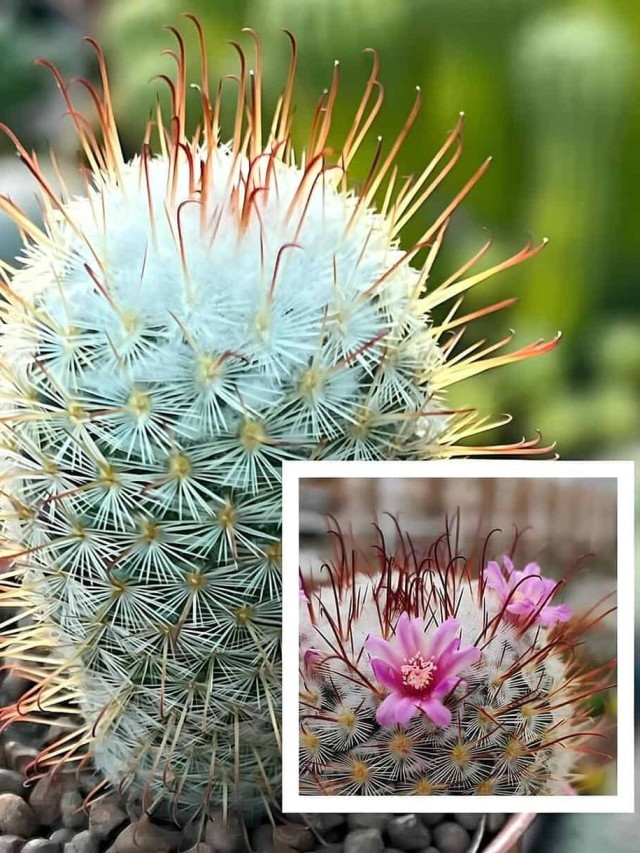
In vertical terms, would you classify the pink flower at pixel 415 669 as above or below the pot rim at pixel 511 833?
above

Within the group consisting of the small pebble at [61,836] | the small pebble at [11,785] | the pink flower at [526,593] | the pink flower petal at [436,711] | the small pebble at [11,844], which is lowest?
the small pebble at [11,844]

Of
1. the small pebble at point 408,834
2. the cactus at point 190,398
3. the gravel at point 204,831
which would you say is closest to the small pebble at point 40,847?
the gravel at point 204,831

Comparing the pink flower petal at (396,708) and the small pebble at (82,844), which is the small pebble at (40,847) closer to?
the small pebble at (82,844)

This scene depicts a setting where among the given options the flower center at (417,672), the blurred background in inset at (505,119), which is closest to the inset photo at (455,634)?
the flower center at (417,672)

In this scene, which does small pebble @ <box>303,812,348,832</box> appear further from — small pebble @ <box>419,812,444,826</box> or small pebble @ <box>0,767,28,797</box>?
small pebble @ <box>0,767,28,797</box>

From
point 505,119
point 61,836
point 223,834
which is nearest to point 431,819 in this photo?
point 223,834

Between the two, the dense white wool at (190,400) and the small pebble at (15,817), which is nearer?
the dense white wool at (190,400)
